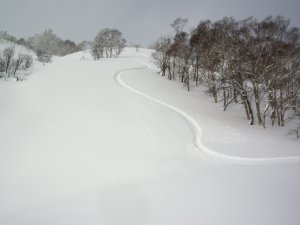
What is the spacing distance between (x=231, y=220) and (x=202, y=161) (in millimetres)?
5391

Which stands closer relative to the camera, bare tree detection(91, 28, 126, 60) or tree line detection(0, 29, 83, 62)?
bare tree detection(91, 28, 126, 60)

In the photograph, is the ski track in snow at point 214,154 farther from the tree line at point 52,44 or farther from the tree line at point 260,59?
the tree line at point 52,44

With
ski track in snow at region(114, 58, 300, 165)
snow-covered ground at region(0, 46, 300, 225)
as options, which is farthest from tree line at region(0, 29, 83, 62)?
ski track in snow at region(114, 58, 300, 165)

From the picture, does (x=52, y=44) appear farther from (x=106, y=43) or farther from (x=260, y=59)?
(x=260, y=59)

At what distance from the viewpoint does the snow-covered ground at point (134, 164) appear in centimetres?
820

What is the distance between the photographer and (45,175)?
1151 centimetres

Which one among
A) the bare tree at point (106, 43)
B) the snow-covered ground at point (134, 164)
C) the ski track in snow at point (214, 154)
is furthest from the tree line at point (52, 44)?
the ski track in snow at point (214, 154)

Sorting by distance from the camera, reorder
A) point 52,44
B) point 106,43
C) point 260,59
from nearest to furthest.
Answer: point 260,59
point 106,43
point 52,44

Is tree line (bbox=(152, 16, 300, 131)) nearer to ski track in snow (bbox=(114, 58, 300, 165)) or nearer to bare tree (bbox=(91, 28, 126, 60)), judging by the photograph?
ski track in snow (bbox=(114, 58, 300, 165))

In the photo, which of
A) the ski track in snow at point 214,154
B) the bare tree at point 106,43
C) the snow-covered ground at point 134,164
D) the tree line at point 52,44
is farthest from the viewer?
the tree line at point 52,44

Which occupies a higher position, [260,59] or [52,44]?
[52,44]

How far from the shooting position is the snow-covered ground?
8203 mm

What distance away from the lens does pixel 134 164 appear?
492 inches

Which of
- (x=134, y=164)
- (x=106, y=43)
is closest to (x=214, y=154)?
(x=134, y=164)
